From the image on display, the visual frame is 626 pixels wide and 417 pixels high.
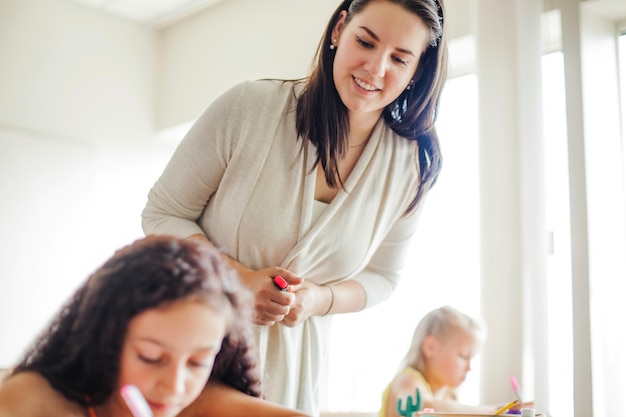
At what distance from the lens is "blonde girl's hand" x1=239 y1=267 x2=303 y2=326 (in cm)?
83

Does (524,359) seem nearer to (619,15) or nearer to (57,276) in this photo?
(619,15)

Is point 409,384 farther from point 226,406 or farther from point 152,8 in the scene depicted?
point 152,8

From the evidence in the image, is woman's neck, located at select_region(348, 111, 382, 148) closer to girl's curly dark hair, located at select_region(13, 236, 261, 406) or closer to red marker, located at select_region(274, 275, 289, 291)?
red marker, located at select_region(274, 275, 289, 291)

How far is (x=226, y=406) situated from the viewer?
732mm

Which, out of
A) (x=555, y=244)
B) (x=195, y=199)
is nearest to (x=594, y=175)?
(x=555, y=244)

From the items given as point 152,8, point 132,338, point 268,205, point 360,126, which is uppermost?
point 152,8

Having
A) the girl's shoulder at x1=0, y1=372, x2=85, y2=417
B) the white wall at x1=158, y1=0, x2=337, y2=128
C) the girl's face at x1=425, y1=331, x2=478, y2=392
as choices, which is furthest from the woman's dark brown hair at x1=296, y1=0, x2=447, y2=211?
the white wall at x1=158, y1=0, x2=337, y2=128

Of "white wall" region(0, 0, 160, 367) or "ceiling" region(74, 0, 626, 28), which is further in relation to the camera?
"ceiling" region(74, 0, 626, 28)

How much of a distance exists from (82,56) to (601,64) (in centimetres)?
216

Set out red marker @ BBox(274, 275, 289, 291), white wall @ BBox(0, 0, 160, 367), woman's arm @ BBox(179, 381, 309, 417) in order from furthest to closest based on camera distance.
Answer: white wall @ BBox(0, 0, 160, 367) → red marker @ BBox(274, 275, 289, 291) → woman's arm @ BBox(179, 381, 309, 417)

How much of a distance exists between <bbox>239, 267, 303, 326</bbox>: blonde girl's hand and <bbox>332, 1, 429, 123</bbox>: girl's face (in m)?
0.25

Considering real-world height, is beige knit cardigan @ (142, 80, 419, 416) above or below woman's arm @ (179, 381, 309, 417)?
above

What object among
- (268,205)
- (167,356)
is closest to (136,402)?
(167,356)

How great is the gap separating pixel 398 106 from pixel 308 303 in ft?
1.08
